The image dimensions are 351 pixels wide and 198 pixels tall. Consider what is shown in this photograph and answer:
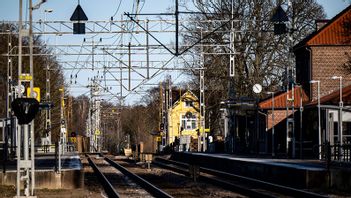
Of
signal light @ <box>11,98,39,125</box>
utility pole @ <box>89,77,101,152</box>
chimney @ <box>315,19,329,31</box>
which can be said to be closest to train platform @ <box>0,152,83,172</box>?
signal light @ <box>11,98,39,125</box>

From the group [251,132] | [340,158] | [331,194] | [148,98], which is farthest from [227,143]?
[148,98]

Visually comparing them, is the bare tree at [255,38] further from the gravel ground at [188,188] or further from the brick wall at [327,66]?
the gravel ground at [188,188]

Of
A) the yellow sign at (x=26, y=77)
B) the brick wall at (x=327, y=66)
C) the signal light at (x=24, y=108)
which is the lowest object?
the signal light at (x=24, y=108)

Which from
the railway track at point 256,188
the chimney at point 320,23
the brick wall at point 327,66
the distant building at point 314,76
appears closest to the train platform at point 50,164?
the railway track at point 256,188

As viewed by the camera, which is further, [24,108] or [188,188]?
[188,188]

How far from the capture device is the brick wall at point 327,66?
51.2 metres

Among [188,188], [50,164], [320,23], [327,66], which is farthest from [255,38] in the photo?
[188,188]

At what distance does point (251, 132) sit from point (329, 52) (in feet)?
34.1

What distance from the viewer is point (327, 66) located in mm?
51312

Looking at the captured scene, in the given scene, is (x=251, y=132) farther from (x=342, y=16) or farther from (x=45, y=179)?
(x=45, y=179)

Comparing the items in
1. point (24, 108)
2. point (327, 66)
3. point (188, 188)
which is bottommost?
point (188, 188)

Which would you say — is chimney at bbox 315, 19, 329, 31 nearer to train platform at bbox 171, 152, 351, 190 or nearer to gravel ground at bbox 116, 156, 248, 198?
train platform at bbox 171, 152, 351, 190

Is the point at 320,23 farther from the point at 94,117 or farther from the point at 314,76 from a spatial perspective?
the point at 94,117

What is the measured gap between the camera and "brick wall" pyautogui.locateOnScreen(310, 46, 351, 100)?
51.2 m
